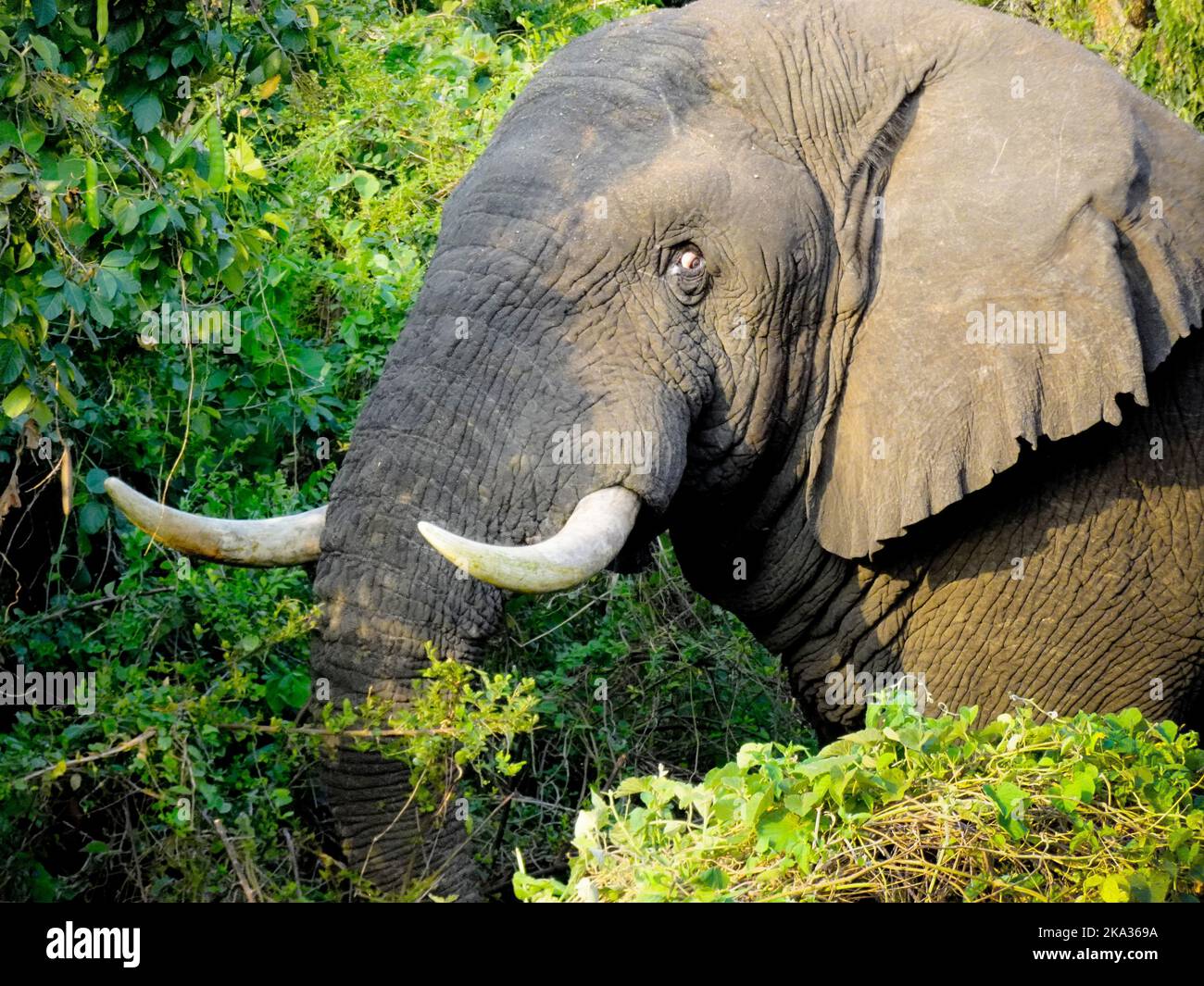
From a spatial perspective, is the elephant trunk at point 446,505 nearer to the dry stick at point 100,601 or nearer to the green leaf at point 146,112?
the green leaf at point 146,112

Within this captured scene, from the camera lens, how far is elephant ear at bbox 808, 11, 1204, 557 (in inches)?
211

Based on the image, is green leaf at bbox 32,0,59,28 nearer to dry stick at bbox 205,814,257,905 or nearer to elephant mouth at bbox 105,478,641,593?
elephant mouth at bbox 105,478,641,593

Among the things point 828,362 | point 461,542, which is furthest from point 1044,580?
point 461,542

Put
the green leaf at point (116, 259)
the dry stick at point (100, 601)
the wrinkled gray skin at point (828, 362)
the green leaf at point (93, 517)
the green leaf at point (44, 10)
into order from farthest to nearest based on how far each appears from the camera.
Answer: the green leaf at point (93, 517) → the dry stick at point (100, 601) → the green leaf at point (116, 259) → the green leaf at point (44, 10) → the wrinkled gray skin at point (828, 362)

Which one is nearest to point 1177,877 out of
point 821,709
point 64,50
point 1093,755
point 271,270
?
point 1093,755

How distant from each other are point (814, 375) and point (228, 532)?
5.99ft

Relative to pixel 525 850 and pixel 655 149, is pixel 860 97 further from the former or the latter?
pixel 525 850

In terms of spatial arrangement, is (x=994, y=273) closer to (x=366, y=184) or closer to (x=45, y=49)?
(x=45, y=49)

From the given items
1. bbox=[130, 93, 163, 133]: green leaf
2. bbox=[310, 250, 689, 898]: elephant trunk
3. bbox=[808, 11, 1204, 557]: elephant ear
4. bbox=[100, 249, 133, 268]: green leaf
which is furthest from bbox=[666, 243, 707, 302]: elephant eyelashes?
bbox=[130, 93, 163, 133]: green leaf

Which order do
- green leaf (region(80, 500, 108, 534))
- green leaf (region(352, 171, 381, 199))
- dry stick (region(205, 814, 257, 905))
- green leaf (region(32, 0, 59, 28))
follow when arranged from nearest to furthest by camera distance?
dry stick (region(205, 814, 257, 905)) < green leaf (region(32, 0, 59, 28)) < green leaf (region(80, 500, 108, 534)) < green leaf (region(352, 171, 381, 199))

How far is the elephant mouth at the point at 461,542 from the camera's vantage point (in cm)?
470

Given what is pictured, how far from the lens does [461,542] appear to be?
4.64 meters

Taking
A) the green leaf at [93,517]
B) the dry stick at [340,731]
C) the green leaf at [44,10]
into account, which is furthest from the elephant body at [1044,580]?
the green leaf at [44,10]

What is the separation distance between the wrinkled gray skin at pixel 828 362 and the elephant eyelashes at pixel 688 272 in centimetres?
1
